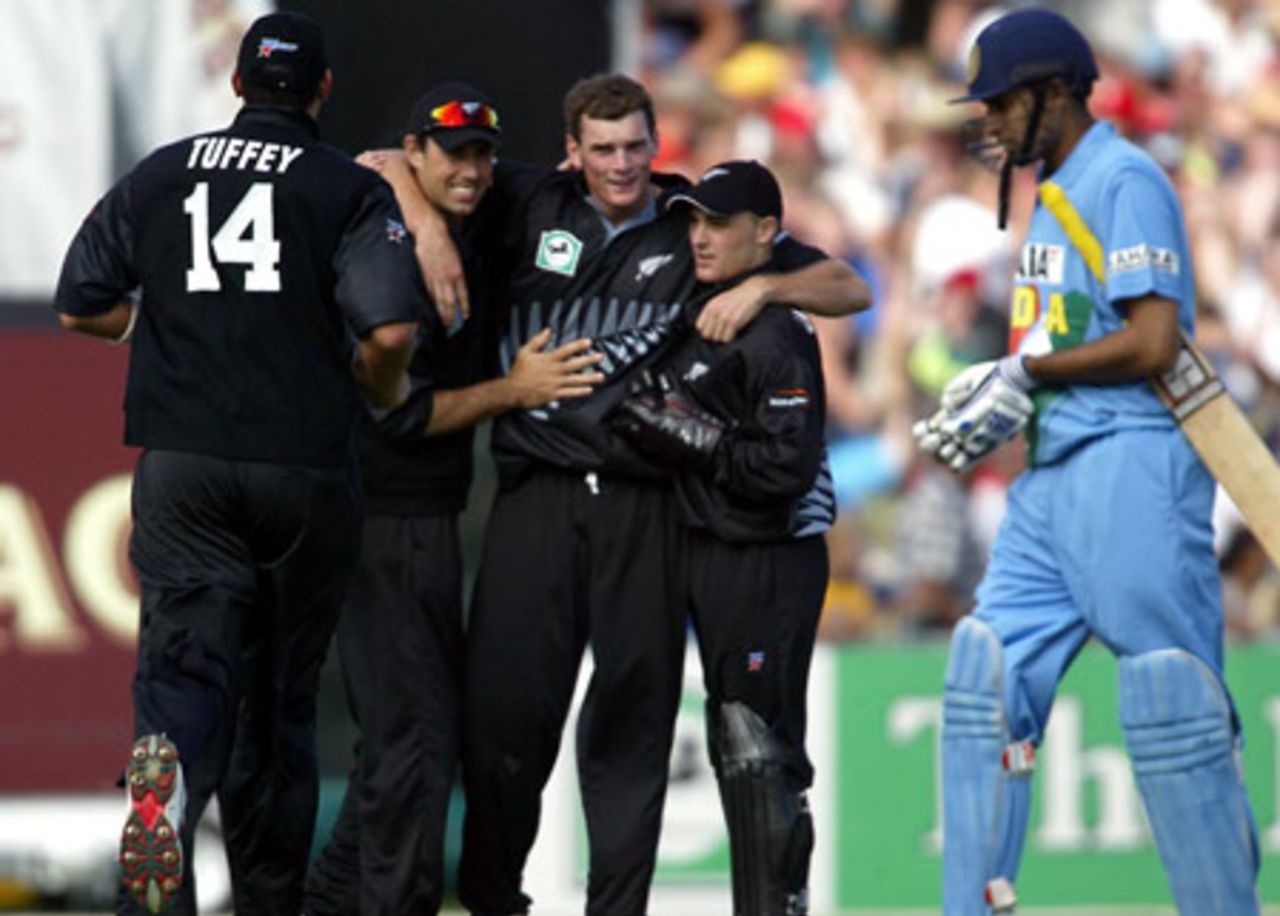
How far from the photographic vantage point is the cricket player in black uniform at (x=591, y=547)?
7016 mm

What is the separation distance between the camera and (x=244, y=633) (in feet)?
21.7

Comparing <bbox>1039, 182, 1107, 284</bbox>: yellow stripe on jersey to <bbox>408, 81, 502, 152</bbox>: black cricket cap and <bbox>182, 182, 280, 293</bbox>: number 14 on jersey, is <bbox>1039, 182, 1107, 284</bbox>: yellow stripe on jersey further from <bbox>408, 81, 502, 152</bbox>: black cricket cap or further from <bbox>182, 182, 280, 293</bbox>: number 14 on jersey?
<bbox>182, 182, 280, 293</bbox>: number 14 on jersey

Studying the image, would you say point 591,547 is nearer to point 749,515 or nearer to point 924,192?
point 749,515

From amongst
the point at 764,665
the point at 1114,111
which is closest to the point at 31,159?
the point at 764,665

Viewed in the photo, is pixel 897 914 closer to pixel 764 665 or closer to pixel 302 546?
pixel 764 665

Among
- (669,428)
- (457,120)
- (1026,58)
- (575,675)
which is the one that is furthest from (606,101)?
(575,675)

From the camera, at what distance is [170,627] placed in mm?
6391

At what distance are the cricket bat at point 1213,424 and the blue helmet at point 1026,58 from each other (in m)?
0.70

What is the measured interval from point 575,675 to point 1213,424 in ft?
5.56

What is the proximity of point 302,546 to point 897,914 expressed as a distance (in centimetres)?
370

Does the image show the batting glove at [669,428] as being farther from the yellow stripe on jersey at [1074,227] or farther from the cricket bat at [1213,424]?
the cricket bat at [1213,424]

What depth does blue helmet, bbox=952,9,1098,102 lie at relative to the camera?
22.4 feet

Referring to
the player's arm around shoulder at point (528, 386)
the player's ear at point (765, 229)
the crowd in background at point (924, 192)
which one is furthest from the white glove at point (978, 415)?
the crowd in background at point (924, 192)

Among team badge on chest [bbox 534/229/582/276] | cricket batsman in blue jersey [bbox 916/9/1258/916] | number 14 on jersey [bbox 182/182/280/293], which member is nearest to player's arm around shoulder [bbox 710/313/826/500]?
cricket batsman in blue jersey [bbox 916/9/1258/916]
